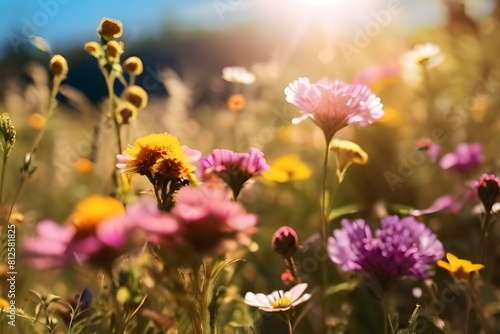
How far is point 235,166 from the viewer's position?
70cm

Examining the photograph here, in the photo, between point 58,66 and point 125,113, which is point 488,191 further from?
point 58,66

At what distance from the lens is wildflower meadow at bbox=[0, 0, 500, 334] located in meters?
0.49

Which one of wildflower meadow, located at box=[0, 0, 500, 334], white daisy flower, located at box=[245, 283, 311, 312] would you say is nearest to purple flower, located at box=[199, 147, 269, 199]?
wildflower meadow, located at box=[0, 0, 500, 334]

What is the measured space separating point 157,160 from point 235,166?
13 centimetres

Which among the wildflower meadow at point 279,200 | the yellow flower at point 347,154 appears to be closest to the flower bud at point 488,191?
the wildflower meadow at point 279,200

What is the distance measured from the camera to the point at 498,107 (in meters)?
1.53

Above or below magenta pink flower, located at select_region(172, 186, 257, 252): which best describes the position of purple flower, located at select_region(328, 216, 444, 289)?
below

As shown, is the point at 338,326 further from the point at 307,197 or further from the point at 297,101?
the point at 307,197

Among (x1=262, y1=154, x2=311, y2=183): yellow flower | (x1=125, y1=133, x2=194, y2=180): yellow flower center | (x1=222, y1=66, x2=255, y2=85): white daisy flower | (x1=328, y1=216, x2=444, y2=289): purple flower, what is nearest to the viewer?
(x1=125, y1=133, x2=194, y2=180): yellow flower center

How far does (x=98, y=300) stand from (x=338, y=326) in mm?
353

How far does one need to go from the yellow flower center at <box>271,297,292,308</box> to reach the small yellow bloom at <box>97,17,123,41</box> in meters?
0.35

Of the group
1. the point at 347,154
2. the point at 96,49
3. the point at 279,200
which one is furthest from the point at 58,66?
the point at 279,200

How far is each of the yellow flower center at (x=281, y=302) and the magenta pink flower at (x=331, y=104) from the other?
18 cm

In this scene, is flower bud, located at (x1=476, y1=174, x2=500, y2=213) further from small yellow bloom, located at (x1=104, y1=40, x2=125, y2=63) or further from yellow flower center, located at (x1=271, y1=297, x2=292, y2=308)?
small yellow bloom, located at (x1=104, y1=40, x2=125, y2=63)
